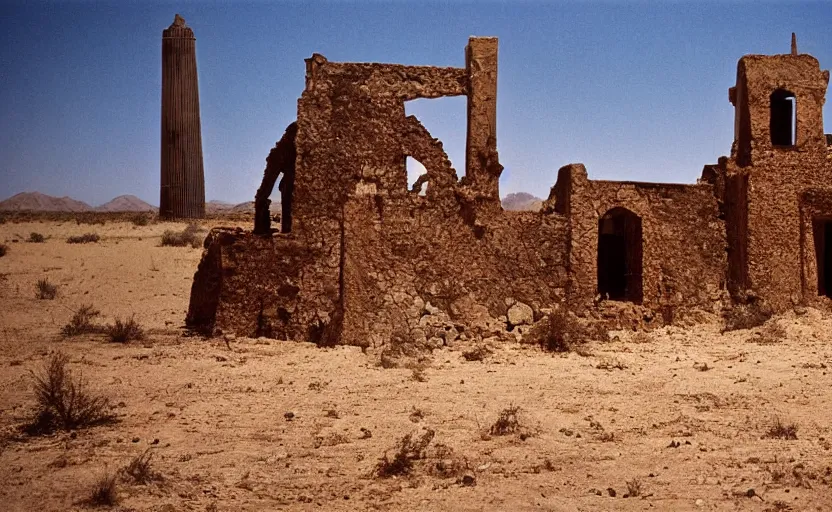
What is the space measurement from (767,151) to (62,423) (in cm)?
1079

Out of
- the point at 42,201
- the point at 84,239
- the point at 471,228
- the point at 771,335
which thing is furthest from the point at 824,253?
the point at 42,201

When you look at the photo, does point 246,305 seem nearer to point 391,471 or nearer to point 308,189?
point 308,189

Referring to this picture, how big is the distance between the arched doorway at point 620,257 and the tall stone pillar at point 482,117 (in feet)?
6.96

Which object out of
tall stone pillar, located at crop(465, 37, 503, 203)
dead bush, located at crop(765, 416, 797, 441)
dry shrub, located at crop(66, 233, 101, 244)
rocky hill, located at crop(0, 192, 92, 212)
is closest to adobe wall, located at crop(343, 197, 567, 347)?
tall stone pillar, located at crop(465, 37, 503, 203)

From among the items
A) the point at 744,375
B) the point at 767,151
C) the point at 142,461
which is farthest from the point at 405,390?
the point at 767,151

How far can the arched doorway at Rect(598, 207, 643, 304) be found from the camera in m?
12.8

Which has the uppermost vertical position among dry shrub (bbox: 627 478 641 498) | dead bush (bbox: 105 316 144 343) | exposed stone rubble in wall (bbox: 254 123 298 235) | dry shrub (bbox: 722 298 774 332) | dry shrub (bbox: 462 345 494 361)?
exposed stone rubble in wall (bbox: 254 123 298 235)

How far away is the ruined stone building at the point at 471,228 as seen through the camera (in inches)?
443

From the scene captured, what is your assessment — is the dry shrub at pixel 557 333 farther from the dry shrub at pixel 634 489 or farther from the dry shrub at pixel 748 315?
the dry shrub at pixel 634 489

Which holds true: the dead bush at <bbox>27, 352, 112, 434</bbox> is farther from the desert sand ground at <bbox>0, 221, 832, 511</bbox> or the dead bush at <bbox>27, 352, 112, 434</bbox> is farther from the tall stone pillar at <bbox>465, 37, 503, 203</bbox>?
the tall stone pillar at <bbox>465, 37, 503, 203</bbox>

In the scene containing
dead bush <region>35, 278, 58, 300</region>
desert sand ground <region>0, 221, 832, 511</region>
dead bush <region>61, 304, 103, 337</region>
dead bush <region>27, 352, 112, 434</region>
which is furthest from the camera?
dead bush <region>35, 278, 58, 300</region>

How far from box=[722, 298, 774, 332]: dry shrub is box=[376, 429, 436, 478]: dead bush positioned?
23.8ft

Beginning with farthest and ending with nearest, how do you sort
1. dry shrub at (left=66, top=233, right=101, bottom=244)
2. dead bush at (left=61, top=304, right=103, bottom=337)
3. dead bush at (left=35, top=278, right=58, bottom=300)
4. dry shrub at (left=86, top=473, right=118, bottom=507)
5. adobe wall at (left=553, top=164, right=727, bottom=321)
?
dry shrub at (left=66, top=233, right=101, bottom=244)
dead bush at (left=35, top=278, right=58, bottom=300)
adobe wall at (left=553, top=164, right=727, bottom=321)
dead bush at (left=61, top=304, right=103, bottom=337)
dry shrub at (left=86, top=473, right=118, bottom=507)

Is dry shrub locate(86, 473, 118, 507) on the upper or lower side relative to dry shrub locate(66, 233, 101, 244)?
lower
